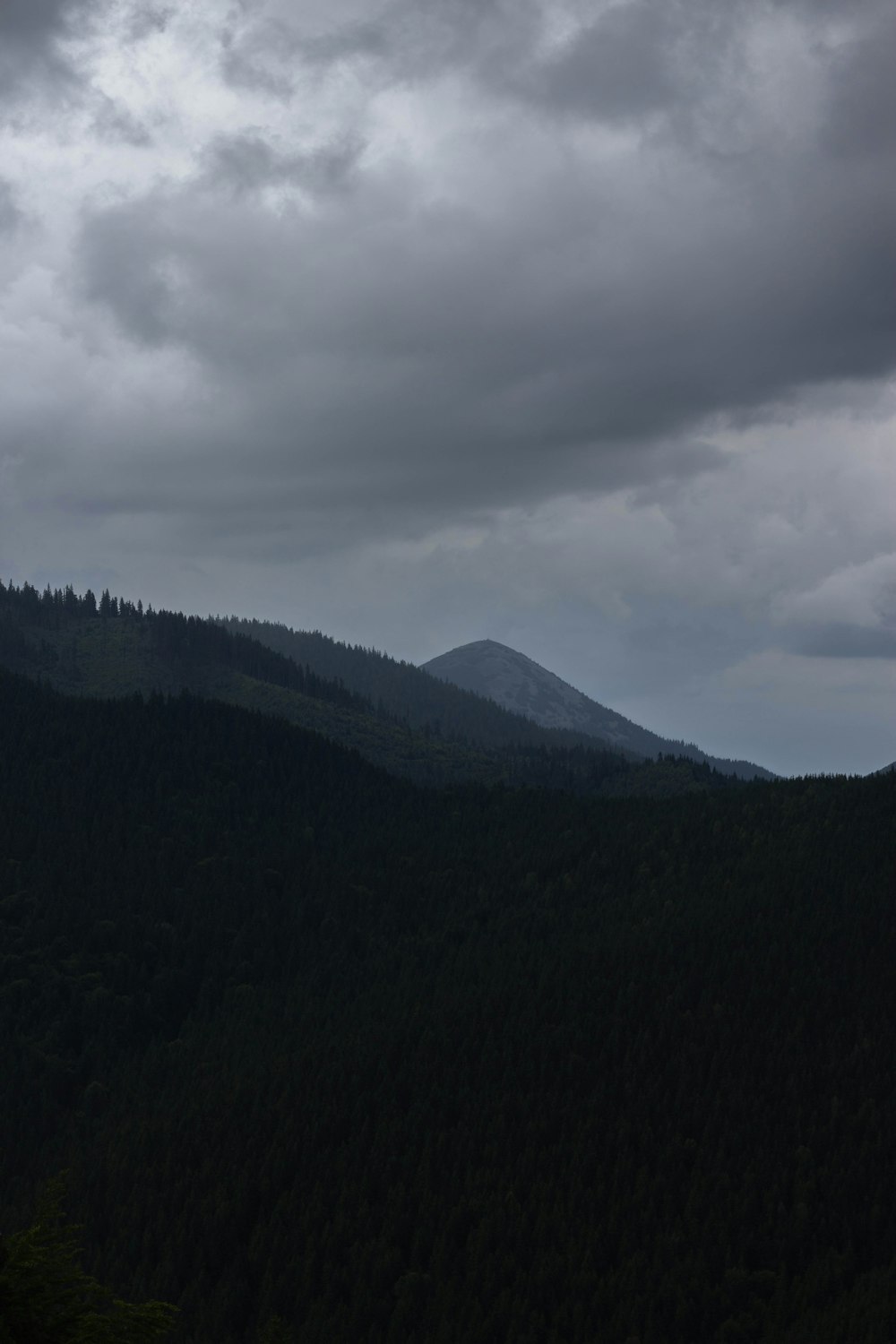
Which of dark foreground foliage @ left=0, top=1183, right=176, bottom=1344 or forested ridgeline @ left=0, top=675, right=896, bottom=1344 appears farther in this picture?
forested ridgeline @ left=0, top=675, right=896, bottom=1344

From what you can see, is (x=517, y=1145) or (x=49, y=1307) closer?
(x=49, y=1307)

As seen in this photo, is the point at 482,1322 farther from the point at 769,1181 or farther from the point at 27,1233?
the point at 27,1233

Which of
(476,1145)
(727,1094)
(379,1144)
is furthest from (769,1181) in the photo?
(379,1144)

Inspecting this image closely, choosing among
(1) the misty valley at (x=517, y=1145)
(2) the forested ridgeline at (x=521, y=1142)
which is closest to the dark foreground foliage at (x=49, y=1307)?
(1) the misty valley at (x=517, y=1145)

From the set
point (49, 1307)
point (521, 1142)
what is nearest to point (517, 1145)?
point (521, 1142)

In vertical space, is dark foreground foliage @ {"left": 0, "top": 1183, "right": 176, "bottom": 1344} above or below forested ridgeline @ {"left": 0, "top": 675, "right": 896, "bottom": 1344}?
above

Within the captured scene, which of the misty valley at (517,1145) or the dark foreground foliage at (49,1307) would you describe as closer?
the dark foreground foliage at (49,1307)

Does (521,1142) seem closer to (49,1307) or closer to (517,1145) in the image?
(517,1145)

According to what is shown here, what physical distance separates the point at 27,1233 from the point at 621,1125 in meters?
120

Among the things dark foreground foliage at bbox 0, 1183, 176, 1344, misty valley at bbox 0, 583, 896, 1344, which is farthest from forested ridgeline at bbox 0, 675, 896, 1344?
dark foreground foliage at bbox 0, 1183, 176, 1344

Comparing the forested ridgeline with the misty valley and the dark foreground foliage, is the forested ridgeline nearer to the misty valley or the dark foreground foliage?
the misty valley

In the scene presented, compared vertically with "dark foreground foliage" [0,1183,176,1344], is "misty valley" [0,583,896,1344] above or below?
below

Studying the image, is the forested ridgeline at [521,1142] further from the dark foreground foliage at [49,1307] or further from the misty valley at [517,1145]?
the dark foreground foliage at [49,1307]

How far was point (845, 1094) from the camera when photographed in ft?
474
